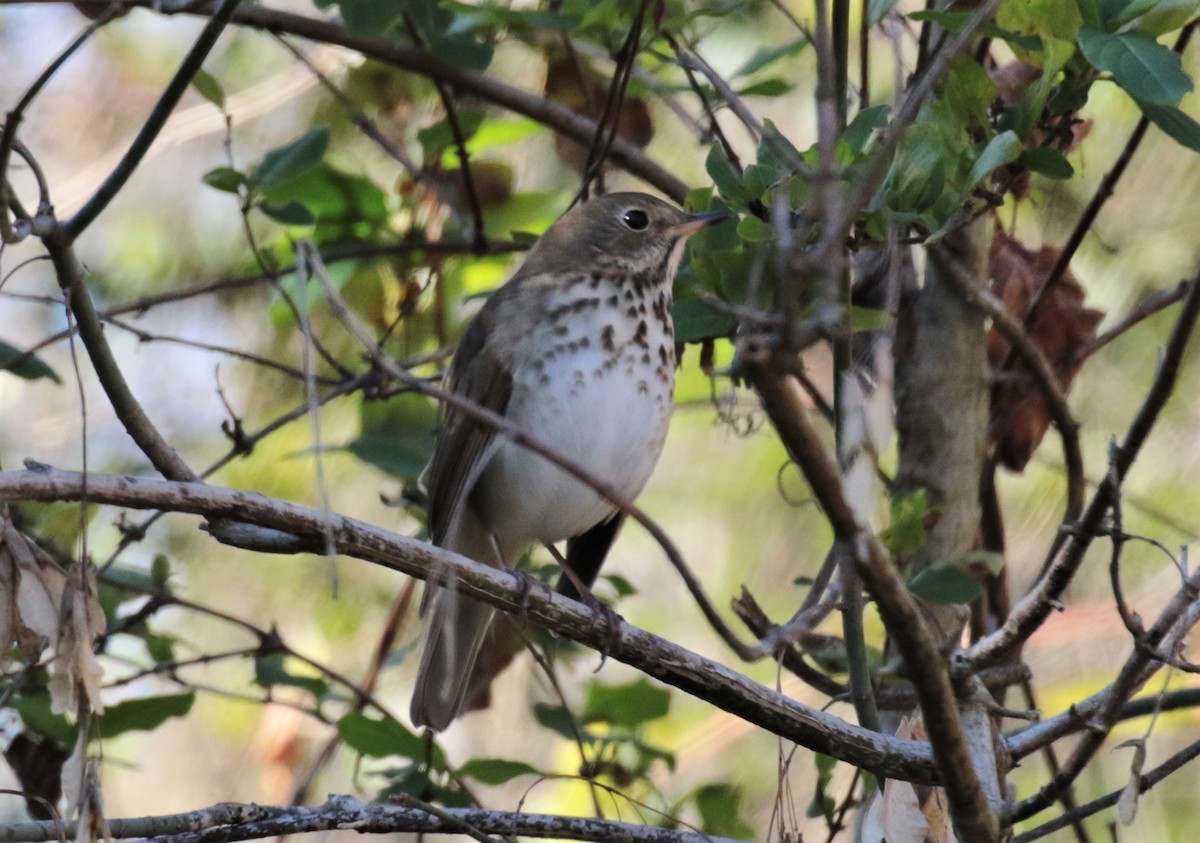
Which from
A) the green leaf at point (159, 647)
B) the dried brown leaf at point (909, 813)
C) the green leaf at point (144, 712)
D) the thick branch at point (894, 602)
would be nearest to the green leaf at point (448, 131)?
the green leaf at point (159, 647)

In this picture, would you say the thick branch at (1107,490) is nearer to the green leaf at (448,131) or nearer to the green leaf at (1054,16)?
the green leaf at (1054,16)

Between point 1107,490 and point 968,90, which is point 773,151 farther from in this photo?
point 1107,490

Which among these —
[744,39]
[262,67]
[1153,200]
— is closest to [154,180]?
[262,67]

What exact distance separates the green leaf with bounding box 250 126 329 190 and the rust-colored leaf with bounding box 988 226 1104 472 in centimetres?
164

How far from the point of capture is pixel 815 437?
4.49 ft

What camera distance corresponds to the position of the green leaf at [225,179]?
3129 mm

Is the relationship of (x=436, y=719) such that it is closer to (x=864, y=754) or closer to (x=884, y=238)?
(x=864, y=754)

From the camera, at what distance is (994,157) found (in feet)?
7.25

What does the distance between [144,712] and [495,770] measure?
29.1 inches

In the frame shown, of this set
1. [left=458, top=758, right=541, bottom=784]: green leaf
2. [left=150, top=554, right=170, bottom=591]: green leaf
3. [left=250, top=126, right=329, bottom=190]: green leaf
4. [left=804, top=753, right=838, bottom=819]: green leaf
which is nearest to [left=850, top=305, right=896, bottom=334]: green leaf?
[left=804, top=753, right=838, bottom=819]: green leaf

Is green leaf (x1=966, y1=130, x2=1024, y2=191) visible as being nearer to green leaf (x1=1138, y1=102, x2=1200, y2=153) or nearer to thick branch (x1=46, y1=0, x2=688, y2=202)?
green leaf (x1=1138, y1=102, x2=1200, y2=153)

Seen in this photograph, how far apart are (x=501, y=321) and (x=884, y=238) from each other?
1261 mm

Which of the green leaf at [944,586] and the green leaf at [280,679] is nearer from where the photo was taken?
the green leaf at [944,586]

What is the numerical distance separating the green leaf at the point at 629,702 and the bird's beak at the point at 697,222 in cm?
104
